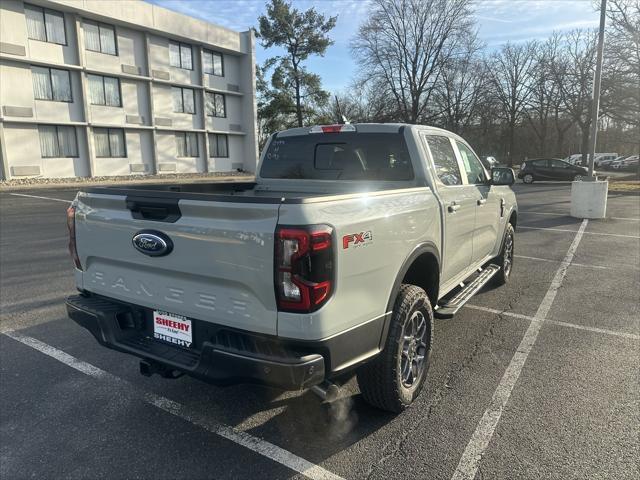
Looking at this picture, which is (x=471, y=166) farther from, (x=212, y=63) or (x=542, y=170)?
(x=212, y=63)

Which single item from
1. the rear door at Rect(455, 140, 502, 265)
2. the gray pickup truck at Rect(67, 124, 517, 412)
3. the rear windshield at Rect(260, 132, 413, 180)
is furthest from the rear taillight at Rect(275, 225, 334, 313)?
the rear door at Rect(455, 140, 502, 265)

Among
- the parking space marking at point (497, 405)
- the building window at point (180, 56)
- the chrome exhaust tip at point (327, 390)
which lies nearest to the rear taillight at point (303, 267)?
the chrome exhaust tip at point (327, 390)

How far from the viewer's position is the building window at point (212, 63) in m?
34.7

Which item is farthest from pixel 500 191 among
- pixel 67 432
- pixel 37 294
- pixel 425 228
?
pixel 37 294

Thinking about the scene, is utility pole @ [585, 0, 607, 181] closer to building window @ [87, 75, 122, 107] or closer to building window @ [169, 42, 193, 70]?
building window @ [87, 75, 122, 107]

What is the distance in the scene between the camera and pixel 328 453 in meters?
2.71

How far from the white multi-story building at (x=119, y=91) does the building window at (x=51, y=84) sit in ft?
0.18

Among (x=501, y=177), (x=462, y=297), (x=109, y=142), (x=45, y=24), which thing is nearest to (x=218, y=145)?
(x=109, y=142)

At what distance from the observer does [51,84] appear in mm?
25484

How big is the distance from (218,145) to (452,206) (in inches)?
1365

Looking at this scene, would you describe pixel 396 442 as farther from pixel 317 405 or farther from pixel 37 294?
pixel 37 294

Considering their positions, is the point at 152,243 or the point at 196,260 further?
the point at 152,243

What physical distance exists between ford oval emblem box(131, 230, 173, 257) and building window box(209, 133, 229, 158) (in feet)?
113

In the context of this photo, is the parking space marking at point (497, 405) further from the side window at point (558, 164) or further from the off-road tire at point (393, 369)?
the side window at point (558, 164)
